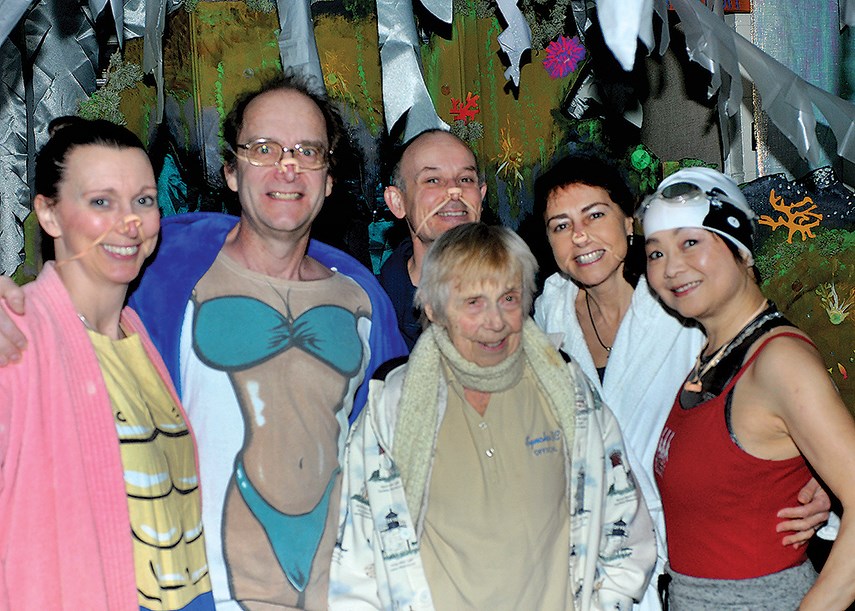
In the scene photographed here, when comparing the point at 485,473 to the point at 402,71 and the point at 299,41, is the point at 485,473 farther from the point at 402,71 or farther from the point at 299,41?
the point at 299,41

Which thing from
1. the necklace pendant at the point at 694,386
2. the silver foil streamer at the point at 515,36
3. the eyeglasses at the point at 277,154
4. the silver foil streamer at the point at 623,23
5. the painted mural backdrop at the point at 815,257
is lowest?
the necklace pendant at the point at 694,386

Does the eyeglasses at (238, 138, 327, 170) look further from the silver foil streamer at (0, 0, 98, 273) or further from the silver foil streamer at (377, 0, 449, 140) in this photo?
the silver foil streamer at (0, 0, 98, 273)

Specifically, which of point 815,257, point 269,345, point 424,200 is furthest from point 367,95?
point 269,345

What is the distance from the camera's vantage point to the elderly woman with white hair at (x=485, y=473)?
7.22 feet

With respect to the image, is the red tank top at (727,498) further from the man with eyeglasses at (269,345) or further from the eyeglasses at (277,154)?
the eyeglasses at (277,154)

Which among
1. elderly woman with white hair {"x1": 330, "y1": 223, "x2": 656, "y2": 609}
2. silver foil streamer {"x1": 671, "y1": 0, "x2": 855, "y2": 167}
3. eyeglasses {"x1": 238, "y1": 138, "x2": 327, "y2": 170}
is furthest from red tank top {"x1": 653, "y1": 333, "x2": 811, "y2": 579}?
eyeglasses {"x1": 238, "y1": 138, "x2": 327, "y2": 170}

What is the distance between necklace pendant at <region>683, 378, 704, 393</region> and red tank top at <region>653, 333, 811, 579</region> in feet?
0.18

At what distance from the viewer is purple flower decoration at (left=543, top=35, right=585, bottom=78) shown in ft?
15.9

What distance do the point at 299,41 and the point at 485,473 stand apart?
1312mm

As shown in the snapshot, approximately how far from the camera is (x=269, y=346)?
250cm

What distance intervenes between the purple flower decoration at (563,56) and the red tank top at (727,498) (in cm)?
297

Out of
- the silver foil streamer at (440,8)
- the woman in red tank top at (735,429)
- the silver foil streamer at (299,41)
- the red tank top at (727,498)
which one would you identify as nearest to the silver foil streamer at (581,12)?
the silver foil streamer at (440,8)

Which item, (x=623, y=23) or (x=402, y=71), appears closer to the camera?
(x=623, y=23)

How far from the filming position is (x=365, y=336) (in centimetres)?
269
